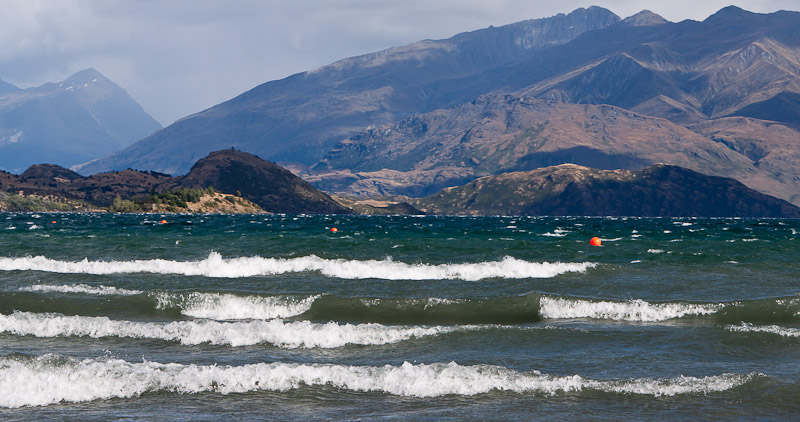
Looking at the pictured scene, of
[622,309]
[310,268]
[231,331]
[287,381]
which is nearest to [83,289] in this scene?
[231,331]

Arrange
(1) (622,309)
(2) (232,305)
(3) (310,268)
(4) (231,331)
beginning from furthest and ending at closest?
1. (3) (310,268)
2. (2) (232,305)
3. (1) (622,309)
4. (4) (231,331)

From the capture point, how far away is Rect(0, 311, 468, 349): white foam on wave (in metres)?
28.8

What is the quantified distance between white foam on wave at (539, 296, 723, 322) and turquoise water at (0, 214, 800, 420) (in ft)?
0.41

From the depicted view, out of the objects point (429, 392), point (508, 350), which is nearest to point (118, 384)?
point (429, 392)

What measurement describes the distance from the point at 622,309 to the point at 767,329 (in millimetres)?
6888

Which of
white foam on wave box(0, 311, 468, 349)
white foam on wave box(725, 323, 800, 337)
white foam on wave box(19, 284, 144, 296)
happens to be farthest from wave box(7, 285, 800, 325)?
white foam on wave box(0, 311, 468, 349)

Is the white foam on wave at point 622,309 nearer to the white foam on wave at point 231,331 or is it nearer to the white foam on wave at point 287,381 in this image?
the white foam on wave at point 231,331

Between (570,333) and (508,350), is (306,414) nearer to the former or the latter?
(508,350)

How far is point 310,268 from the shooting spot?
53.8m

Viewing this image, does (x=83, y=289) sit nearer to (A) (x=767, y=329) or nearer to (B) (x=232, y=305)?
(B) (x=232, y=305)

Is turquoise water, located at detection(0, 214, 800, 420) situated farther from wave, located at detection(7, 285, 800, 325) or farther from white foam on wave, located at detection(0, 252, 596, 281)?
white foam on wave, located at detection(0, 252, 596, 281)

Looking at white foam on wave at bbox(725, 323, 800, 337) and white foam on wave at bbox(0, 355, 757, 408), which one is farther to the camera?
white foam on wave at bbox(725, 323, 800, 337)

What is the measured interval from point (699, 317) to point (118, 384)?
2645 cm

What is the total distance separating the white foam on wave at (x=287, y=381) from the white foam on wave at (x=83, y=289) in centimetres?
1690
